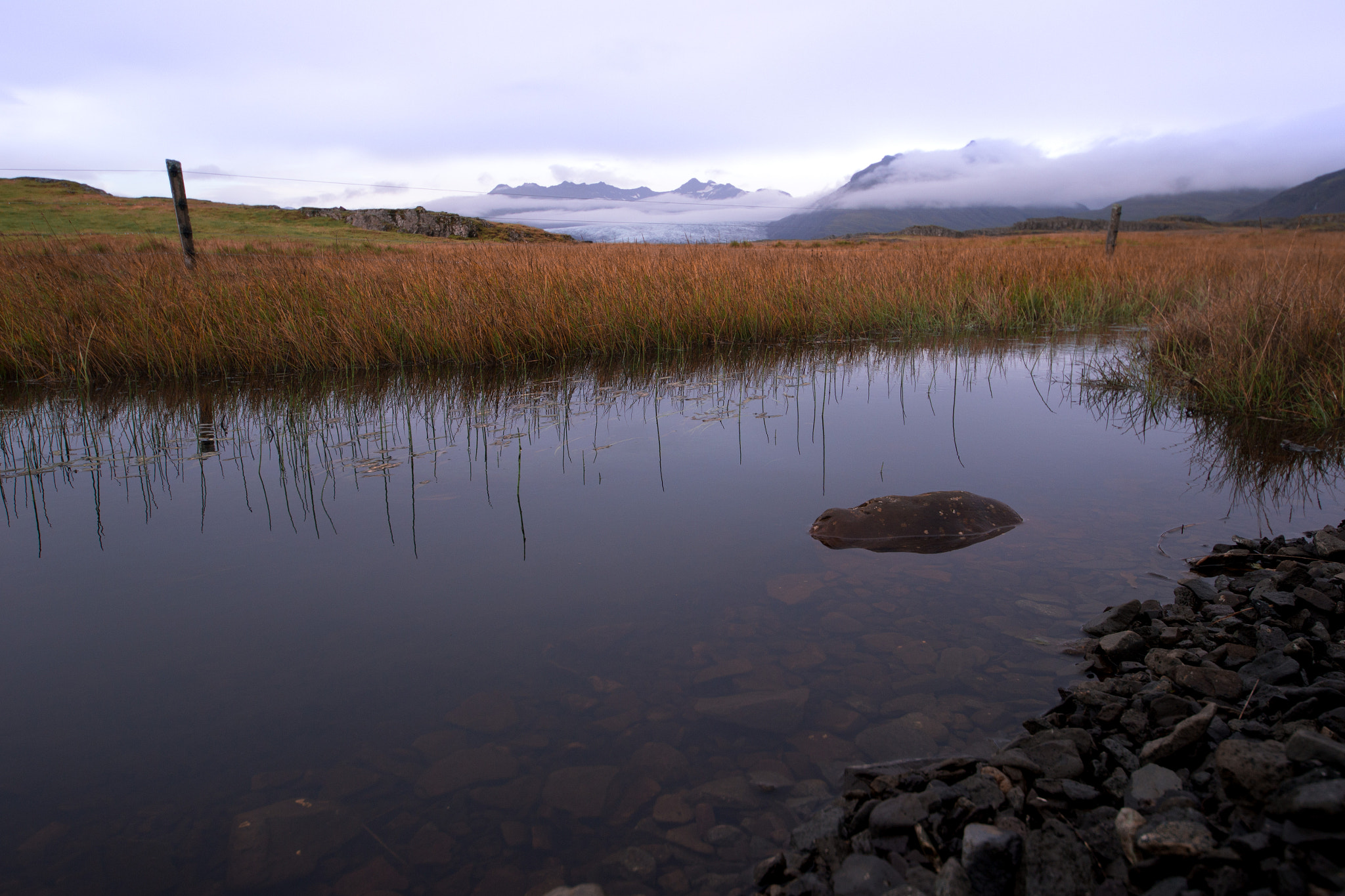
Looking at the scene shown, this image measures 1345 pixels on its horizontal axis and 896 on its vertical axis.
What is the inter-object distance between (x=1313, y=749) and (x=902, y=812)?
0.73 m

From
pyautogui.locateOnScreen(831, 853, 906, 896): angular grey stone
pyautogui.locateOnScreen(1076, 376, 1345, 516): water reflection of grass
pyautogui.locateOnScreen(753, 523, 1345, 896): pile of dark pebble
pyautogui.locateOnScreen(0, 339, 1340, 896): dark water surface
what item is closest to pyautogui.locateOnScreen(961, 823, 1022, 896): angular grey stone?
pyautogui.locateOnScreen(753, 523, 1345, 896): pile of dark pebble

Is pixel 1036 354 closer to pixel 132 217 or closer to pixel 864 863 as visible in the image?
pixel 864 863

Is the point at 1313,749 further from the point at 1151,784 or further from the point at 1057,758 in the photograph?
the point at 1057,758

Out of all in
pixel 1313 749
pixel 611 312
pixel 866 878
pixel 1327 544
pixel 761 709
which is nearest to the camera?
pixel 1313 749

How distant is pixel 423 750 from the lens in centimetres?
173

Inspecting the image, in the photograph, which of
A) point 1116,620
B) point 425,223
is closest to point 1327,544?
point 1116,620

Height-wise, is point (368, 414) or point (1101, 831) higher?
point (368, 414)

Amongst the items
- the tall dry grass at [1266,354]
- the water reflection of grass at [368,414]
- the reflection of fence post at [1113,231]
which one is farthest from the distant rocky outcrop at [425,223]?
the tall dry grass at [1266,354]

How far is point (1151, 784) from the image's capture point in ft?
4.52

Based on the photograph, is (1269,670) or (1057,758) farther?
(1269,670)

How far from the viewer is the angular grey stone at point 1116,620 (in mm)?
2107

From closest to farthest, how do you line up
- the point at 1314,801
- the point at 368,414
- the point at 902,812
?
the point at 1314,801 → the point at 902,812 → the point at 368,414

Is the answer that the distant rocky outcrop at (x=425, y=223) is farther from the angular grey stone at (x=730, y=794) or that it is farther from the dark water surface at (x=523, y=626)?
the angular grey stone at (x=730, y=794)

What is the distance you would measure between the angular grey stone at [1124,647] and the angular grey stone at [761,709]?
92cm
